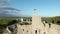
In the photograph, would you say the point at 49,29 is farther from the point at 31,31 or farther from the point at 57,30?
the point at 31,31

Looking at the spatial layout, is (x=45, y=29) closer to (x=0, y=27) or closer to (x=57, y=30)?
(x=57, y=30)

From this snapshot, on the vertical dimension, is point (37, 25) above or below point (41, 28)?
above

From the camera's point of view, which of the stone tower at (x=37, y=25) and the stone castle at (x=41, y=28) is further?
the stone tower at (x=37, y=25)

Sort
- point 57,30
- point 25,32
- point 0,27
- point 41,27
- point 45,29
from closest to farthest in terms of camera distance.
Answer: point 57,30, point 45,29, point 41,27, point 25,32, point 0,27

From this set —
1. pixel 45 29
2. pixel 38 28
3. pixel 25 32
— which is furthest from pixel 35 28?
pixel 25 32

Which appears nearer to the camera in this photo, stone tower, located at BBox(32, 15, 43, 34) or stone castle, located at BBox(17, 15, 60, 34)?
stone castle, located at BBox(17, 15, 60, 34)

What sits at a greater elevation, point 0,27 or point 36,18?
point 36,18

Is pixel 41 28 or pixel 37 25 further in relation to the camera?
pixel 37 25

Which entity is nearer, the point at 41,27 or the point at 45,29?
the point at 45,29

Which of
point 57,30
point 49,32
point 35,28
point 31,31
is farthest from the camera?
point 31,31
